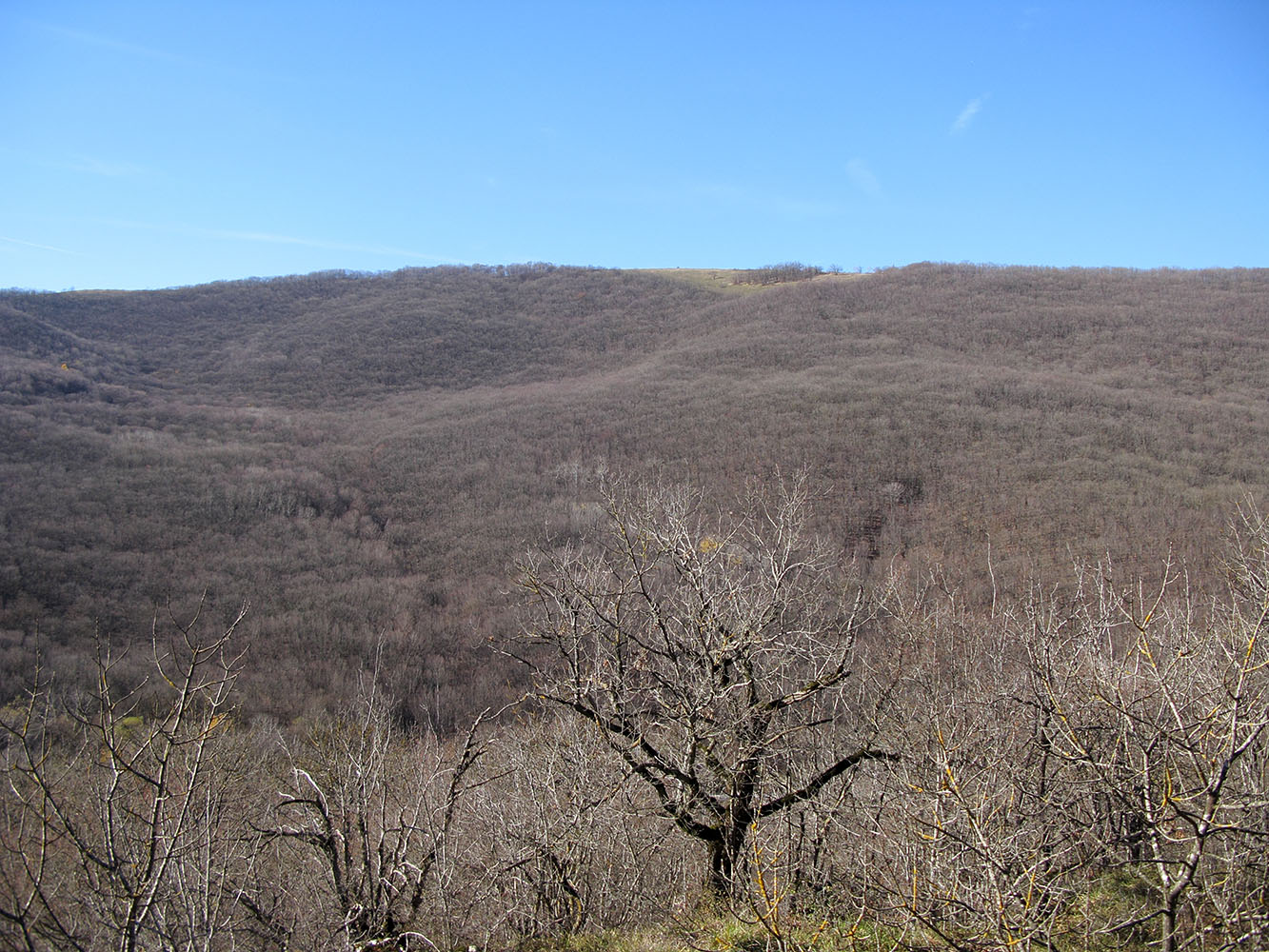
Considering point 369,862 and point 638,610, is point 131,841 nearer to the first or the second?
point 369,862

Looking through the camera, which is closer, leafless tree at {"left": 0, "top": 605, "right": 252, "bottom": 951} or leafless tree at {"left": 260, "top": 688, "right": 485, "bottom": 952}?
leafless tree at {"left": 0, "top": 605, "right": 252, "bottom": 951}

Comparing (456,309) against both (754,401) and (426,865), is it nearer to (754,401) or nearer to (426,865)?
(754,401)

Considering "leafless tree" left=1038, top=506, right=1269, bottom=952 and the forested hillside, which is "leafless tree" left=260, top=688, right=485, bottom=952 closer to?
the forested hillside

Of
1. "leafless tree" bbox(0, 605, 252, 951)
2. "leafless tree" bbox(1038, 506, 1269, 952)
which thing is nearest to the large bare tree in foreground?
"leafless tree" bbox(1038, 506, 1269, 952)

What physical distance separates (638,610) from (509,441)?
98.0 ft

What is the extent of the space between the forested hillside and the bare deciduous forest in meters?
0.24

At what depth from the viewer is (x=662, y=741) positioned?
695 centimetres

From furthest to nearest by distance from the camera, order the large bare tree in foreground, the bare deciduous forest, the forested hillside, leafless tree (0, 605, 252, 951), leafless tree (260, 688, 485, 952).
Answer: the forested hillside → the large bare tree in foreground → leafless tree (260, 688, 485, 952) → the bare deciduous forest → leafless tree (0, 605, 252, 951)

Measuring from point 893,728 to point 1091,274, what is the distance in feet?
206

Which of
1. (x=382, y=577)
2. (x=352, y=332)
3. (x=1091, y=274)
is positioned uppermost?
(x=1091, y=274)

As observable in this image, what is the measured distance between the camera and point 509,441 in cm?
3612

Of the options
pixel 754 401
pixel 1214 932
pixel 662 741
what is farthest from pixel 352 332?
pixel 1214 932

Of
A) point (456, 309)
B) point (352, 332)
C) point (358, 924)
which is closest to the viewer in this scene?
point (358, 924)

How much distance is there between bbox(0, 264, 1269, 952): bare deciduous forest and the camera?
431cm
